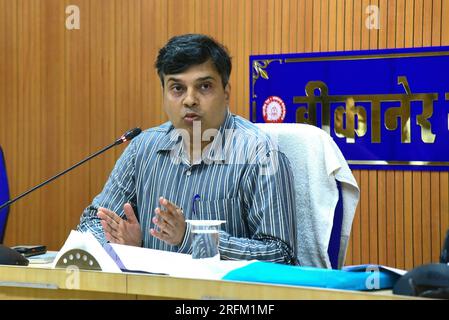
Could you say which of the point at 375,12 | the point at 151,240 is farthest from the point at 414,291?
the point at 375,12

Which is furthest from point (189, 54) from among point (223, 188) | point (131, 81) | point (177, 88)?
point (131, 81)

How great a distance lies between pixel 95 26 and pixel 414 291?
4172 mm

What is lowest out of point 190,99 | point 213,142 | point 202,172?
point 202,172

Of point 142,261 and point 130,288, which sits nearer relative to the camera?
point 130,288

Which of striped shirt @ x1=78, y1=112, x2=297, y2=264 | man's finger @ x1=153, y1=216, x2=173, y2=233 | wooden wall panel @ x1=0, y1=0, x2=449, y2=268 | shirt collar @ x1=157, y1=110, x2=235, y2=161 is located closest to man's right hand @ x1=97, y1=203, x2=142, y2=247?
striped shirt @ x1=78, y1=112, x2=297, y2=264

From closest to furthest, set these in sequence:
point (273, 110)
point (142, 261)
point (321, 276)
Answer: point (321, 276) < point (142, 261) < point (273, 110)

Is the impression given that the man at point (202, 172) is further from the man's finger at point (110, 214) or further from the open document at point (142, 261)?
the open document at point (142, 261)

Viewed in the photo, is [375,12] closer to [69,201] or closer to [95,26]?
[95,26]

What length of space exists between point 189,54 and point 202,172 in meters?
0.42

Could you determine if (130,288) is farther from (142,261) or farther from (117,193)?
(117,193)

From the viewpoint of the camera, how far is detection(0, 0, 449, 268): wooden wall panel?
4.21 m

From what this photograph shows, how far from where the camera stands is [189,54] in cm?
258

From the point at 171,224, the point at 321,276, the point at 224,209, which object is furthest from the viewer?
the point at 224,209

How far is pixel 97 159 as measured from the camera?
5242 millimetres
